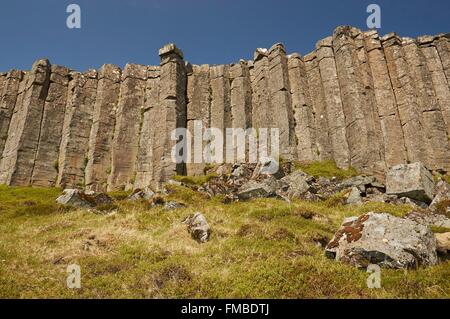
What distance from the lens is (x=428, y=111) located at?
41.6 metres

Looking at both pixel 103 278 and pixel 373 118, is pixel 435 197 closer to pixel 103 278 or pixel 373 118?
pixel 373 118

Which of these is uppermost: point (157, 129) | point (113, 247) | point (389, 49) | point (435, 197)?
point (389, 49)

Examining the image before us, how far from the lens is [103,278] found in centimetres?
1448

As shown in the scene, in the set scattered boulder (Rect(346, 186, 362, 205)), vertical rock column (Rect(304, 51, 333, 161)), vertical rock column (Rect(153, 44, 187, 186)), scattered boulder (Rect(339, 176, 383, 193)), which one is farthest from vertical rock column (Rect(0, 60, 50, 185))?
scattered boulder (Rect(346, 186, 362, 205))

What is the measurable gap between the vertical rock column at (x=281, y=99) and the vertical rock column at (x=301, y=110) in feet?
2.10

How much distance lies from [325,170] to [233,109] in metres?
14.2

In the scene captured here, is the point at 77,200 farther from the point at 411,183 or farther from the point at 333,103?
the point at 333,103

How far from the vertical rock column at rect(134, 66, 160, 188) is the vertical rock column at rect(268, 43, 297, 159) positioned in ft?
42.8

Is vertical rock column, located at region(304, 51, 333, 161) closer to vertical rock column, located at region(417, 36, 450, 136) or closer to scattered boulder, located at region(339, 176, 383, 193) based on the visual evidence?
scattered boulder, located at region(339, 176, 383, 193)

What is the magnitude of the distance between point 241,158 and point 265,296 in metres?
31.2

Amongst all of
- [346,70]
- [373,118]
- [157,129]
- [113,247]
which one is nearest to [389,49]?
[346,70]

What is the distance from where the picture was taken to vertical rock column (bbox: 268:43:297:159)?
42406mm

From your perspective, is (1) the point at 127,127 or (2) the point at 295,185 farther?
(1) the point at 127,127

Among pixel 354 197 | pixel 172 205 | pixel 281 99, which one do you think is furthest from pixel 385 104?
pixel 172 205
